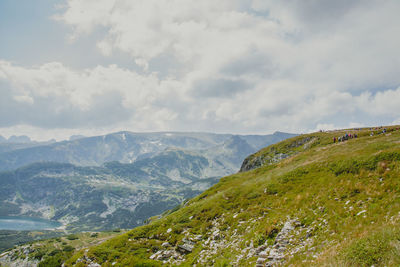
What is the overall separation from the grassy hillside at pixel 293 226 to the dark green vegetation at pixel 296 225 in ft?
Result: 0.21

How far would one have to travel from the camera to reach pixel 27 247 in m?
170

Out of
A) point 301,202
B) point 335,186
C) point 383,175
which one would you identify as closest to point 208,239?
point 301,202

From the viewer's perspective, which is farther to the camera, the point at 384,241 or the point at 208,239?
the point at 208,239

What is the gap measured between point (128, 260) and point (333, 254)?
23945mm

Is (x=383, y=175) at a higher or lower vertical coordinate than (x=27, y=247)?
higher

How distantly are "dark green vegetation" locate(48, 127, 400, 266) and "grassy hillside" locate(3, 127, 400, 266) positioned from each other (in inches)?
2.6

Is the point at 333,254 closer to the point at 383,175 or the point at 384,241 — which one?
the point at 384,241

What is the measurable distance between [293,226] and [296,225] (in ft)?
0.98

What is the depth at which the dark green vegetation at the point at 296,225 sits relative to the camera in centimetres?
1346

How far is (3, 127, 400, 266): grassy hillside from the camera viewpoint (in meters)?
13.6

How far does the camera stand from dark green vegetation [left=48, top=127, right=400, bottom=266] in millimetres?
13461

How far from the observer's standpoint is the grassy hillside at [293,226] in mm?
13555

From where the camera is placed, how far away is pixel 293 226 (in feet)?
65.2

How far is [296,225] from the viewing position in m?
19.9
